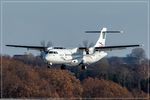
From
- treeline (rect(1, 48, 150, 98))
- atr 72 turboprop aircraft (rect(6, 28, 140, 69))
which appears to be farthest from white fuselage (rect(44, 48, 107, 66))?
treeline (rect(1, 48, 150, 98))

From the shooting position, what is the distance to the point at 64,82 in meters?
107

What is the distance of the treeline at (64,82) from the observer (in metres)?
104

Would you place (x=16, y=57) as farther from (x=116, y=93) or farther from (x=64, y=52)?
(x=64, y=52)

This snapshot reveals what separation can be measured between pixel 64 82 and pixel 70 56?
29.4 meters

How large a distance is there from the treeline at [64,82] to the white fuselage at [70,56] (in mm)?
22655

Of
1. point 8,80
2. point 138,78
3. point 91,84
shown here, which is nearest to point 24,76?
point 8,80

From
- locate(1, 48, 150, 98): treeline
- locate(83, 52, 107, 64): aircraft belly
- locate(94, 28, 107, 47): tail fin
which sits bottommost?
locate(1, 48, 150, 98): treeline

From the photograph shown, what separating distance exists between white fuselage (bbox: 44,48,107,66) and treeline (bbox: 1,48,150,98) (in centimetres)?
2266

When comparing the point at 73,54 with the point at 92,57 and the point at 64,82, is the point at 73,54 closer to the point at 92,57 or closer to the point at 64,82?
the point at 92,57

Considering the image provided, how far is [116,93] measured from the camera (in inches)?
4205

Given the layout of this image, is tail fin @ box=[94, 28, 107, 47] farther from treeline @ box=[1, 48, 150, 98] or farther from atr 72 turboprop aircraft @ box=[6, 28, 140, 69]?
treeline @ box=[1, 48, 150, 98]

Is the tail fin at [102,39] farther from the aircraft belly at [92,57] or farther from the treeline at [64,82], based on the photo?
the treeline at [64,82]

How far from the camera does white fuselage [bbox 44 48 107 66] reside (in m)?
75.5

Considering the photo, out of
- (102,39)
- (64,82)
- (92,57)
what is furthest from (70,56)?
(64,82)
